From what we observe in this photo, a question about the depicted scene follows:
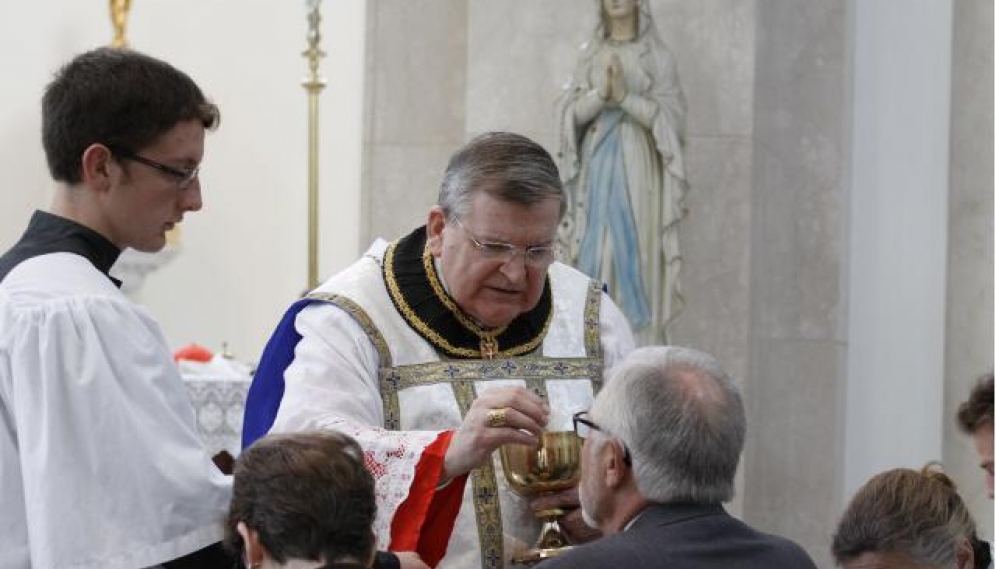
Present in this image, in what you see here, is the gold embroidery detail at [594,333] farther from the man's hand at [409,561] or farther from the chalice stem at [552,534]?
the man's hand at [409,561]

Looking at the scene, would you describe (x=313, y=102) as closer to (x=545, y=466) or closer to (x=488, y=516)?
(x=488, y=516)

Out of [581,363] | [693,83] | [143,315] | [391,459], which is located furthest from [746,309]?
[143,315]

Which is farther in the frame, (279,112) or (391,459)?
(279,112)

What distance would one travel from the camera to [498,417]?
3.37m

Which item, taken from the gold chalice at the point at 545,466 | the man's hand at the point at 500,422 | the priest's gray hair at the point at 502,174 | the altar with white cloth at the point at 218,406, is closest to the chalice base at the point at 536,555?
the gold chalice at the point at 545,466

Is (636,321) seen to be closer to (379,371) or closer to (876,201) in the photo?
(876,201)

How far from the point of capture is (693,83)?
9.08 m

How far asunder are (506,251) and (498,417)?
0.46 m

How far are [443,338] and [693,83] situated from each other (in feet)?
17.6

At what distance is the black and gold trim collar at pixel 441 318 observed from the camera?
393cm

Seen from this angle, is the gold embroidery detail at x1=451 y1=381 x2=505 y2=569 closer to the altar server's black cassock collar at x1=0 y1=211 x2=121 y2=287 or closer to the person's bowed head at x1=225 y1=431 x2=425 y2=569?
the altar server's black cassock collar at x1=0 y1=211 x2=121 y2=287

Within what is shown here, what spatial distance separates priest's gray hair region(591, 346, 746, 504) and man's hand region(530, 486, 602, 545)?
0.62 meters

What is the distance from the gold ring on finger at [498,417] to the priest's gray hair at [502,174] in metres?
0.51

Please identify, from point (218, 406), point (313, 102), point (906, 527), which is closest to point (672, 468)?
point (906, 527)
